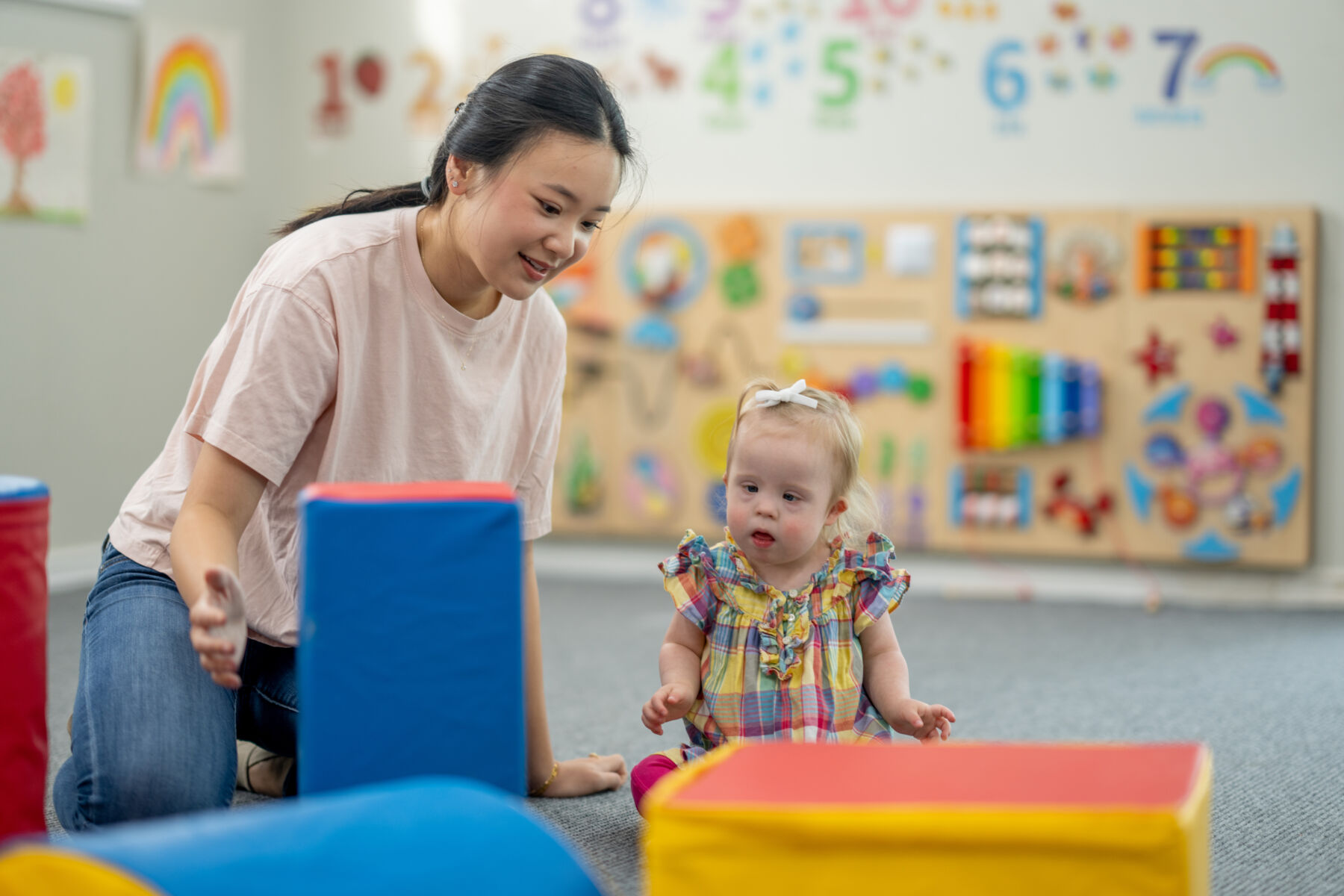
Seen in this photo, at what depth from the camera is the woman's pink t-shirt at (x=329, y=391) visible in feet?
3.90

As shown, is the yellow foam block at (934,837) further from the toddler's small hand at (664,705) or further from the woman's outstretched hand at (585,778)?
the woman's outstretched hand at (585,778)

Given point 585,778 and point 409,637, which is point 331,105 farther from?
point 409,637

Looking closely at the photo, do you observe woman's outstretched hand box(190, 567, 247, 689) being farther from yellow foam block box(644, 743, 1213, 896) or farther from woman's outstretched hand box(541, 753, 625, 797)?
woman's outstretched hand box(541, 753, 625, 797)

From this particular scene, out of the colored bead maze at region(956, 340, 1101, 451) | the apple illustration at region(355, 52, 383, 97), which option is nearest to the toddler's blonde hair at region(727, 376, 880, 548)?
the colored bead maze at region(956, 340, 1101, 451)

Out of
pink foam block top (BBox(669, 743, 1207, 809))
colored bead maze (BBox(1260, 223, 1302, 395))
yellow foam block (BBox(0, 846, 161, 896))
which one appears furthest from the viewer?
colored bead maze (BBox(1260, 223, 1302, 395))

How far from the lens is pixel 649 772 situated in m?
1.32

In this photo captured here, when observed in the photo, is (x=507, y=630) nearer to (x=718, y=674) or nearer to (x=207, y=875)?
(x=207, y=875)

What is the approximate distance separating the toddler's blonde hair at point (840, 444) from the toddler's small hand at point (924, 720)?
0.19m

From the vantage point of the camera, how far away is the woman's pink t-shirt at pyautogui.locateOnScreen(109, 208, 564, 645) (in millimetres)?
1189

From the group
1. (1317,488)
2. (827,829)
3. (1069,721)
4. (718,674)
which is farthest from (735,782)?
(1317,488)

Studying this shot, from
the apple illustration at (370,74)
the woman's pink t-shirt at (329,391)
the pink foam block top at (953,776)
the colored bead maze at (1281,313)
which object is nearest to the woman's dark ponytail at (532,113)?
the woman's pink t-shirt at (329,391)

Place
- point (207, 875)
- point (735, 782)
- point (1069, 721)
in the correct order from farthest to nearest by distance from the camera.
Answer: point (1069, 721), point (735, 782), point (207, 875)

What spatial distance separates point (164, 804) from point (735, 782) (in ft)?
1.89

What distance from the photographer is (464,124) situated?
1278 millimetres
